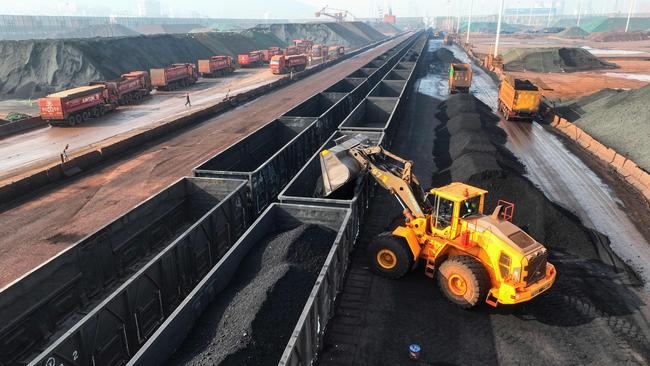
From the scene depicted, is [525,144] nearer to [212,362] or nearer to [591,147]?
[591,147]

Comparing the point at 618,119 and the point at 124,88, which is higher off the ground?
the point at 124,88

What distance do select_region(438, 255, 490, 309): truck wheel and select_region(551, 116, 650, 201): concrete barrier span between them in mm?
11794

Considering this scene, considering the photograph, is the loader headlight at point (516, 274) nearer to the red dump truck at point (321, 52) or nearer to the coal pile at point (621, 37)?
the red dump truck at point (321, 52)

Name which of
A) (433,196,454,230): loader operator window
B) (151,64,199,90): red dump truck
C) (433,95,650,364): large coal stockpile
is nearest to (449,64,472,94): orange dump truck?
(433,95,650,364): large coal stockpile

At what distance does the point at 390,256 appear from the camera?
11.5 meters

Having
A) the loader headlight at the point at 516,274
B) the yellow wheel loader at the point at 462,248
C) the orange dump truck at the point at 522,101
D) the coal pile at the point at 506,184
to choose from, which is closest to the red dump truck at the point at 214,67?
the orange dump truck at the point at 522,101

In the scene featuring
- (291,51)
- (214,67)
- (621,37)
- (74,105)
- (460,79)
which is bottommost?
(74,105)

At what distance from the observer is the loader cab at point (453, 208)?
33.3 ft

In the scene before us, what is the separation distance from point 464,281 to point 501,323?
1.32m

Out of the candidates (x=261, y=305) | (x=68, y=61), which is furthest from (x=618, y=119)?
(x=68, y=61)

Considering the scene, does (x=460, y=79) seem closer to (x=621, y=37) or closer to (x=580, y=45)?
(x=580, y=45)

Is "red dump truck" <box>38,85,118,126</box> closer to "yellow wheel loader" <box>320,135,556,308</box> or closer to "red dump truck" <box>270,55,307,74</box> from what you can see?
"yellow wheel loader" <box>320,135,556,308</box>

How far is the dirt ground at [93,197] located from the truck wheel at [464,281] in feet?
39.5

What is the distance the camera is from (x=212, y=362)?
714 centimetres
